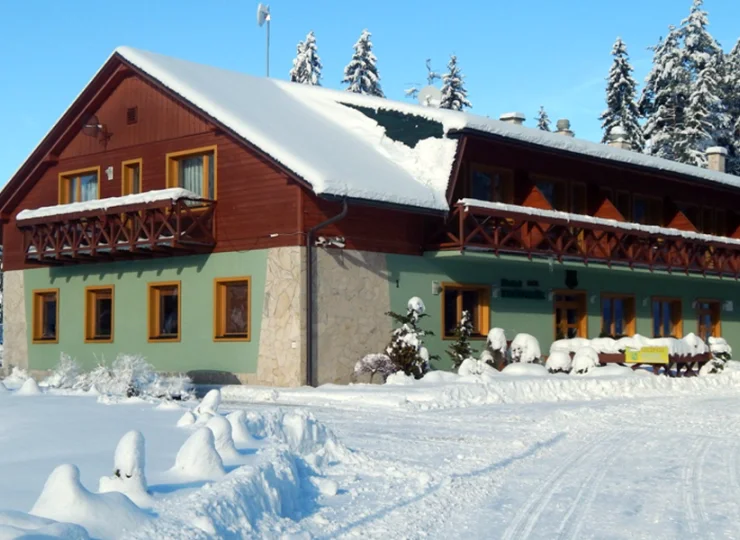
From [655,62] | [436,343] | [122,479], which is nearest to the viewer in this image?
[122,479]

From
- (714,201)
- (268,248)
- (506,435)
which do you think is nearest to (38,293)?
(268,248)

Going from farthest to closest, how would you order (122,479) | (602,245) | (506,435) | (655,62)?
1. (655,62)
2. (602,245)
3. (506,435)
4. (122,479)

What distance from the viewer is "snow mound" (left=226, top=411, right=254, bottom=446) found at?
33.3 ft

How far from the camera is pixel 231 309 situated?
22906 millimetres

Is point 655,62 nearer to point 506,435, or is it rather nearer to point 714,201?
point 714,201

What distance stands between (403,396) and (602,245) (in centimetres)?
1045

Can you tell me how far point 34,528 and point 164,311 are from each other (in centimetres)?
1918

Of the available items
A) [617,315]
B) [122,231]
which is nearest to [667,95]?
[617,315]

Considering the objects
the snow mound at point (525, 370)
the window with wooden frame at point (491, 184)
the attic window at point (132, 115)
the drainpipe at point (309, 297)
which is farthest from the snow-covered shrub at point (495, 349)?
the attic window at point (132, 115)

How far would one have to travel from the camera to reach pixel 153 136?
25.0 m

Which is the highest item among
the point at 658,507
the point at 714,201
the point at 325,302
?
the point at 714,201

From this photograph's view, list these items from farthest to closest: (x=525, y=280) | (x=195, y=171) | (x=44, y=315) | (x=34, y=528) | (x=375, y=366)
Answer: (x=44, y=315) → (x=525, y=280) → (x=195, y=171) → (x=375, y=366) → (x=34, y=528)

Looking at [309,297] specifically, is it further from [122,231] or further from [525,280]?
[525,280]

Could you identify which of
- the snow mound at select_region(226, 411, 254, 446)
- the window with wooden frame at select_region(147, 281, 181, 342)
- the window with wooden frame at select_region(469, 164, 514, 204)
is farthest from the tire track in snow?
the window with wooden frame at select_region(469, 164, 514, 204)
